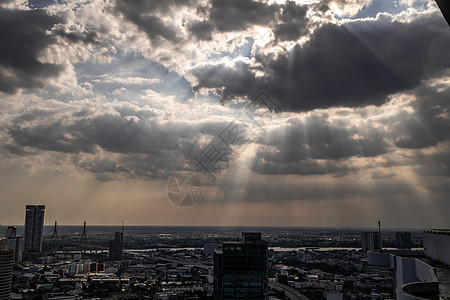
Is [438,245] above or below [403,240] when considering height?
above

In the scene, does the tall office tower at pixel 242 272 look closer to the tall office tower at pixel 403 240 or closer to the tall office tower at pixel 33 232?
the tall office tower at pixel 403 240

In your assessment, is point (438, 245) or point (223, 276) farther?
point (223, 276)

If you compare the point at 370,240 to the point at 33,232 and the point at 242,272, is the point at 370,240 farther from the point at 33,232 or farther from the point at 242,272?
the point at 33,232

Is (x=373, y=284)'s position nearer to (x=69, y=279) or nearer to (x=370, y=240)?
(x=370, y=240)

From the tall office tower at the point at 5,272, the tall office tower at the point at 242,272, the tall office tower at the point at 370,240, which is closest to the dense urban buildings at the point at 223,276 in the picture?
the tall office tower at the point at 242,272

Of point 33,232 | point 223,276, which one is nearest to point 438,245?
point 223,276
